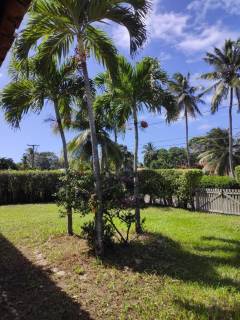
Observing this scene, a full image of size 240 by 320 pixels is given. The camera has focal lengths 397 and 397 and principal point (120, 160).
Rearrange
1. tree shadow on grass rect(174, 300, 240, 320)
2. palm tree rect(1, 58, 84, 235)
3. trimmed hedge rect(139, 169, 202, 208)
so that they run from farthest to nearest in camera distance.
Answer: trimmed hedge rect(139, 169, 202, 208), palm tree rect(1, 58, 84, 235), tree shadow on grass rect(174, 300, 240, 320)

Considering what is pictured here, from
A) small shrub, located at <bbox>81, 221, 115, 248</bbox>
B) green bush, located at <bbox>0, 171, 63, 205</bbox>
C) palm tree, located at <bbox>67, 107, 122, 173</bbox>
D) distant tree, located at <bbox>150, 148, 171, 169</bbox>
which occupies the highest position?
distant tree, located at <bbox>150, 148, 171, 169</bbox>

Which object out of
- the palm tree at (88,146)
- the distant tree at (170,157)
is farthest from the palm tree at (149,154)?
the palm tree at (88,146)

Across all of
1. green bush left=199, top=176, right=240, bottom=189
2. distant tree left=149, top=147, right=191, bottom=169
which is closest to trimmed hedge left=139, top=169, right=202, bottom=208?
green bush left=199, top=176, right=240, bottom=189

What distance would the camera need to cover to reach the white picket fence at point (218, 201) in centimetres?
1633

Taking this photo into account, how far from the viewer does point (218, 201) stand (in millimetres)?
17188

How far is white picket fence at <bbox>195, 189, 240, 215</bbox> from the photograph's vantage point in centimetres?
1633

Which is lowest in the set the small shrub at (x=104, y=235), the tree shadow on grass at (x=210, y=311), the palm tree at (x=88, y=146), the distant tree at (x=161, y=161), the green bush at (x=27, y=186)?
the tree shadow on grass at (x=210, y=311)

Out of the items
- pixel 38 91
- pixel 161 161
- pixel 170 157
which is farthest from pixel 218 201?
pixel 170 157

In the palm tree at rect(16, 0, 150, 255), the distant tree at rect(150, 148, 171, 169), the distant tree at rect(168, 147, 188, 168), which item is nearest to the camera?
the palm tree at rect(16, 0, 150, 255)

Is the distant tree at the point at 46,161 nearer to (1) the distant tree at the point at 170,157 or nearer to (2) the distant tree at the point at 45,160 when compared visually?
(2) the distant tree at the point at 45,160

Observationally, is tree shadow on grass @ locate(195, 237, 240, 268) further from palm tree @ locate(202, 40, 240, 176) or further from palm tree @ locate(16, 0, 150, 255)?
palm tree @ locate(202, 40, 240, 176)

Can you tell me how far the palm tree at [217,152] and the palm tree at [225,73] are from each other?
35.2 ft

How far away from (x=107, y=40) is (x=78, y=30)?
779mm

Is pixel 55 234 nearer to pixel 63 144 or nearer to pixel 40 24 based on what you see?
pixel 63 144
